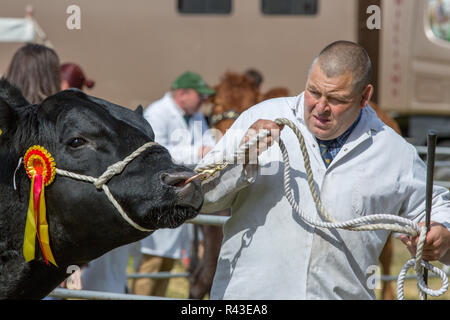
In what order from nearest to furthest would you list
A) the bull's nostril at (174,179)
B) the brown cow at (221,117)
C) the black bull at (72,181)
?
the bull's nostril at (174,179) < the black bull at (72,181) < the brown cow at (221,117)

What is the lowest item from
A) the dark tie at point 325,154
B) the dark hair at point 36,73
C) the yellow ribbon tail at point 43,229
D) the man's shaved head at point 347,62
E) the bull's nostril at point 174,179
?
the yellow ribbon tail at point 43,229

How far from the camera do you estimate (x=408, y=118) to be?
440 inches

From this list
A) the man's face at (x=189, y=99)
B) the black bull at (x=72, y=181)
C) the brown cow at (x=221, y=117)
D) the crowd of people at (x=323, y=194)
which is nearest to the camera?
the black bull at (x=72, y=181)

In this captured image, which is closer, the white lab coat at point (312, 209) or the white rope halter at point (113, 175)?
the white rope halter at point (113, 175)

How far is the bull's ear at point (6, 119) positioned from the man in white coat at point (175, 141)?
3.31 meters

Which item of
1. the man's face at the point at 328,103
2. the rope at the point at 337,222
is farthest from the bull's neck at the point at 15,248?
the man's face at the point at 328,103

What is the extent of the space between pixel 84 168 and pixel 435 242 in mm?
1338

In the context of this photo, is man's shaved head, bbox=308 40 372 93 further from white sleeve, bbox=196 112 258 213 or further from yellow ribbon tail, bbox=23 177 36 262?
yellow ribbon tail, bbox=23 177 36 262

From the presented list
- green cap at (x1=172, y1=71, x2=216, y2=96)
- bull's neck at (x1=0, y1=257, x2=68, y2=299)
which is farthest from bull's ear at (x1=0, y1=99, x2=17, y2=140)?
green cap at (x1=172, y1=71, x2=216, y2=96)

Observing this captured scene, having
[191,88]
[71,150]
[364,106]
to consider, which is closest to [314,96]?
[364,106]

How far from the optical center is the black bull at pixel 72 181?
8.30 ft

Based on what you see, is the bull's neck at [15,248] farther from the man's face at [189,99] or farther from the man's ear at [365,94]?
the man's face at [189,99]

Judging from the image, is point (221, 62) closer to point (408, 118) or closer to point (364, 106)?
point (408, 118)

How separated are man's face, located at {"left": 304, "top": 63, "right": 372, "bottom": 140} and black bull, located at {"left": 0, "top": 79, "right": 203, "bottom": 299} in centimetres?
67
